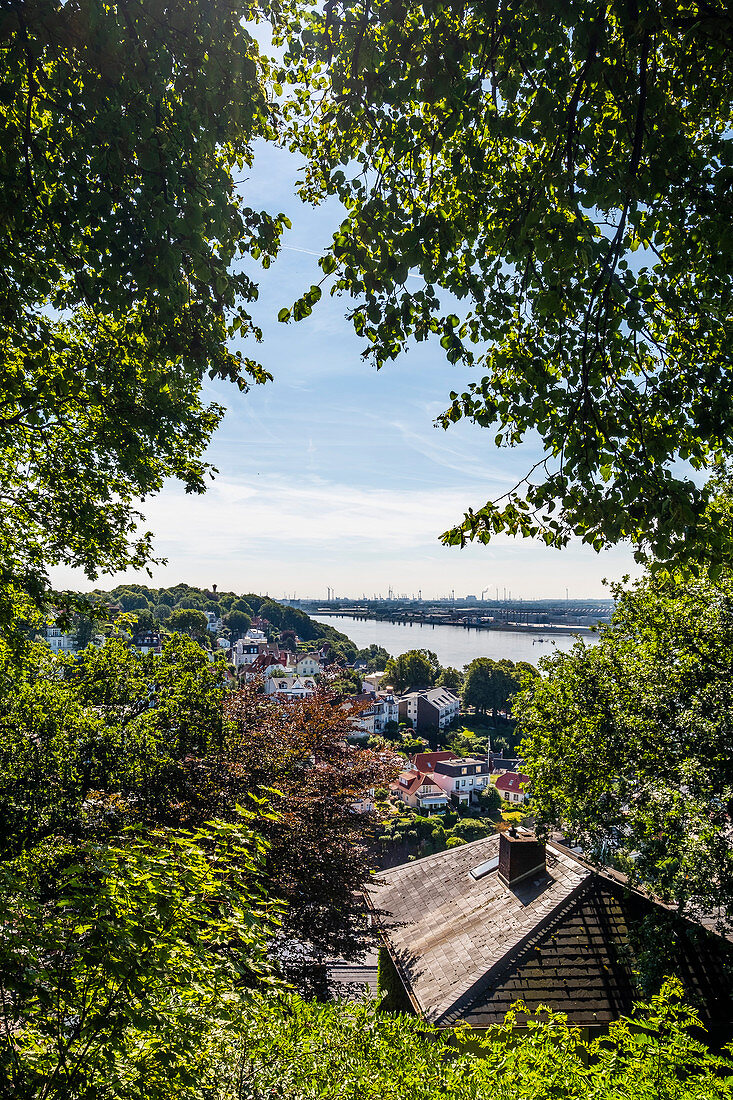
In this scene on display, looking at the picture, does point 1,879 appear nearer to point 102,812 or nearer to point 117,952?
point 117,952

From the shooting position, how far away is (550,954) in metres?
10.5

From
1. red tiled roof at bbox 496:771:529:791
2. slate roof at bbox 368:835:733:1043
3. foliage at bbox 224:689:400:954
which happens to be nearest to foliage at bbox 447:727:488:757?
red tiled roof at bbox 496:771:529:791

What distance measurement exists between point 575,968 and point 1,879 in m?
11.3

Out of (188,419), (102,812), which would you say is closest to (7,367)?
(188,419)

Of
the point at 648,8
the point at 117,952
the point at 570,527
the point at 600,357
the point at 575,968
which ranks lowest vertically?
the point at 575,968

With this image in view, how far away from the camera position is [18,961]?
212cm

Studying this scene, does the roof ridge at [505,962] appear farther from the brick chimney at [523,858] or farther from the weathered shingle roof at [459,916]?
the brick chimney at [523,858]

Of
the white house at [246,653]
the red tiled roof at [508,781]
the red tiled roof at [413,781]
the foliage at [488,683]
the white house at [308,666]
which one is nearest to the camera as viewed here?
the red tiled roof at [413,781]

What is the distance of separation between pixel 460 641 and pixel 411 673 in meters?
68.7

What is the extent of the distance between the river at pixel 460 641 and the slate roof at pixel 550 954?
88418 millimetres

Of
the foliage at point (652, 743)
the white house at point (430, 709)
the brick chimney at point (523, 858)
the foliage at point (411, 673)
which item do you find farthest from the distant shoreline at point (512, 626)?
the foliage at point (652, 743)

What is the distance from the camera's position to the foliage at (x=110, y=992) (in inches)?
85.4

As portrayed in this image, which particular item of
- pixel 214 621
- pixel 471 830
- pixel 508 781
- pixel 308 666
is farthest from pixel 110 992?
pixel 214 621

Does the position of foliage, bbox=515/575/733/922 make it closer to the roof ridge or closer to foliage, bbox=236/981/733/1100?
the roof ridge
